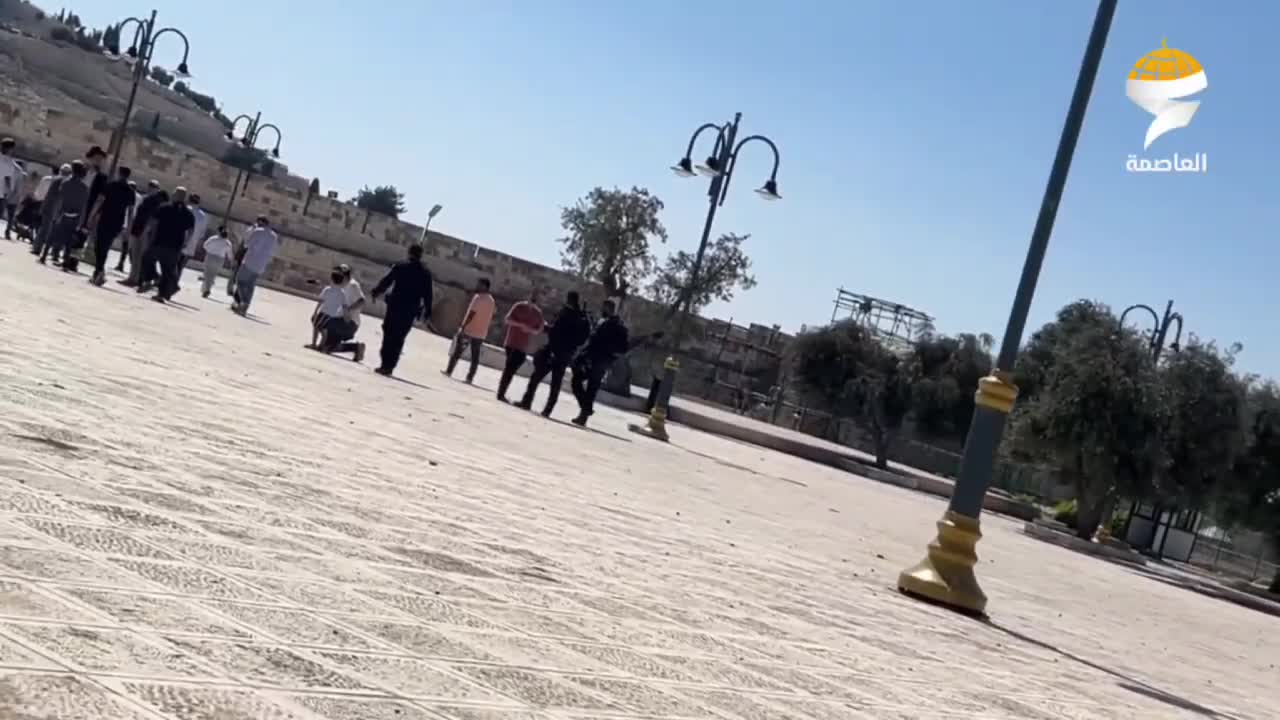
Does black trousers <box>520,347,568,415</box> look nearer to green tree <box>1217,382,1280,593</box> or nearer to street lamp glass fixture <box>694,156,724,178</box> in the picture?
street lamp glass fixture <box>694,156,724,178</box>

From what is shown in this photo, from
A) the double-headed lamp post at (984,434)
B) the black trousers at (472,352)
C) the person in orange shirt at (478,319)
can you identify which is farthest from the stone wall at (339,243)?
the double-headed lamp post at (984,434)

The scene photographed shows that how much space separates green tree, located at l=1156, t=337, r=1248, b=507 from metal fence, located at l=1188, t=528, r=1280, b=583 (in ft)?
26.5

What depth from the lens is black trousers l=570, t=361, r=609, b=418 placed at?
19234 mm

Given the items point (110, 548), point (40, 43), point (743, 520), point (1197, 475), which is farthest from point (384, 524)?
point (40, 43)

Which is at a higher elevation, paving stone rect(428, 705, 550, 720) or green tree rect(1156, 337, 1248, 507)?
green tree rect(1156, 337, 1248, 507)

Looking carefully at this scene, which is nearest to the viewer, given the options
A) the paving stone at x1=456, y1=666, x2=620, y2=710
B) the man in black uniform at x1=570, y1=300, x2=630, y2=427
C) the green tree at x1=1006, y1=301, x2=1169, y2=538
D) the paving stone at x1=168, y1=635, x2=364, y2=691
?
the paving stone at x1=168, y1=635, x2=364, y2=691

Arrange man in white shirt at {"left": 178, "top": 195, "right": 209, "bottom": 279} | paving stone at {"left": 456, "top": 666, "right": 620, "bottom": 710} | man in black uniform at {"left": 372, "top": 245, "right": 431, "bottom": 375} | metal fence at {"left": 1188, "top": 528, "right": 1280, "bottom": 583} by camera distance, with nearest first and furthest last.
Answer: paving stone at {"left": 456, "top": 666, "right": 620, "bottom": 710}
man in black uniform at {"left": 372, "top": 245, "right": 431, "bottom": 375}
man in white shirt at {"left": 178, "top": 195, "right": 209, "bottom": 279}
metal fence at {"left": 1188, "top": 528, "right": 1280, "bottom": 583}

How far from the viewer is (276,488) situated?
672cm

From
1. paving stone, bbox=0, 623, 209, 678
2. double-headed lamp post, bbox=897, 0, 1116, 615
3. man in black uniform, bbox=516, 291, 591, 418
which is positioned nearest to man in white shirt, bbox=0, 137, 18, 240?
man in black uniform, bbox=516, 291, 591, 418

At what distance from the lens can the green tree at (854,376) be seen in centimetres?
4891

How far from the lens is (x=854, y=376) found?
50.0 m

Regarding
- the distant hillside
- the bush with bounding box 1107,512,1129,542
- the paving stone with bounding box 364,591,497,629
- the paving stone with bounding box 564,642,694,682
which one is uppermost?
the distant hillside

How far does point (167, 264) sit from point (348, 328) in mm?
2633

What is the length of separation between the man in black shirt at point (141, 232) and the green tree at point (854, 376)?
97.0ft
